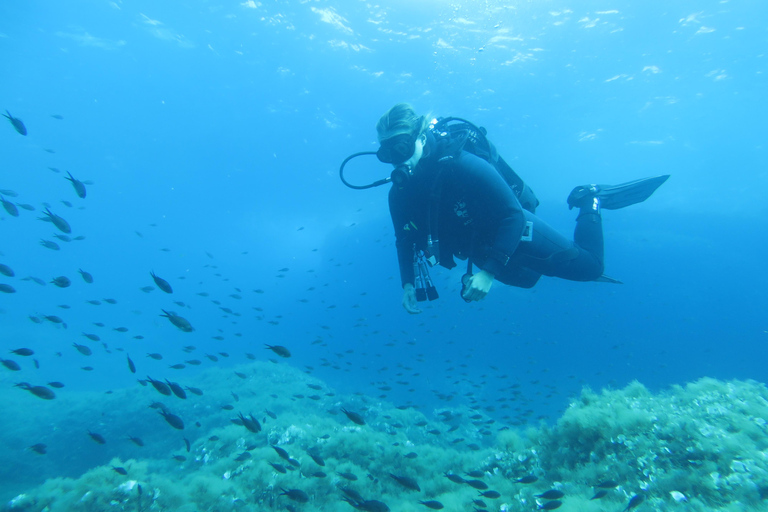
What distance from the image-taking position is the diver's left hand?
3.64 metres

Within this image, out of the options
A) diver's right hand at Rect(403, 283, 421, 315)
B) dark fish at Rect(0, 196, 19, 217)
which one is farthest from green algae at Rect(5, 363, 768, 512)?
dark fish at Rect(0, 196, 19, 217)

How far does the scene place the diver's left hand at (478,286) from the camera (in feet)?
11.9

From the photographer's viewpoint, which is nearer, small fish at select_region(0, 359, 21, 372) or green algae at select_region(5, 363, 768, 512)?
green algae at select_region(5, 363, 768, 512)

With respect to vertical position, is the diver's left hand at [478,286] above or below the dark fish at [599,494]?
above

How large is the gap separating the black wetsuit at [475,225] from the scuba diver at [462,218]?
0.04ft

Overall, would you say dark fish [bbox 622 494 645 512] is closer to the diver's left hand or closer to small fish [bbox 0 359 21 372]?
the diver's left hand

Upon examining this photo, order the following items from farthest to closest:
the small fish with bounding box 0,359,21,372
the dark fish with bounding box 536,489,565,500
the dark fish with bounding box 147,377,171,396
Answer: the small fish with bounding box 0,359,21,372
the dark fish with bounding box 147,377,171,396
the dark fish with bounding box 536,489,565,500

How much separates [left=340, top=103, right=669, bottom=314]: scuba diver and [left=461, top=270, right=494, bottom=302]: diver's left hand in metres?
0.01

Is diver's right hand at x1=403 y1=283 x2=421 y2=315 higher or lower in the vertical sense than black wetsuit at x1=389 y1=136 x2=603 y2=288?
lower

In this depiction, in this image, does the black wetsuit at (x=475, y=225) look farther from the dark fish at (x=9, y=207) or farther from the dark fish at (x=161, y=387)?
the dark fish at (x=9, y=207)

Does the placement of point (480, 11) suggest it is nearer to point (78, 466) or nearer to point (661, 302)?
point (78, 466)

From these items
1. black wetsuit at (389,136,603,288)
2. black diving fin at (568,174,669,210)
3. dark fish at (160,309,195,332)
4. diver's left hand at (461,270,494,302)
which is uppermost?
black diving fin at (568,174,669,210)

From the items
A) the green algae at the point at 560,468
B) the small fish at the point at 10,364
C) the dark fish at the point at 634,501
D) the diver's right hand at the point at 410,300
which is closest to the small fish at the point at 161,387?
the green algae at the point at 560,468

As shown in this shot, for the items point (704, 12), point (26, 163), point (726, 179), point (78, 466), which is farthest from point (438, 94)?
point (26, 163)
